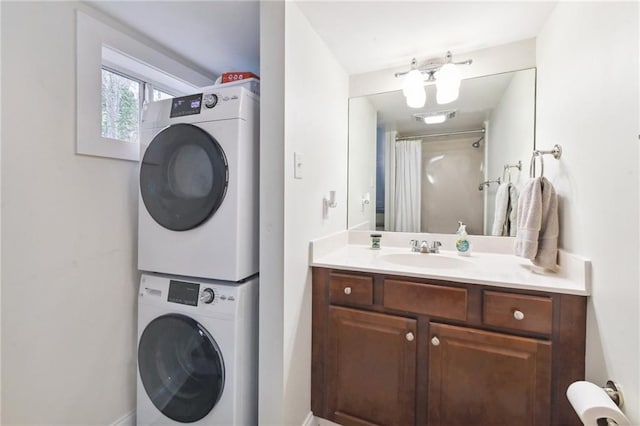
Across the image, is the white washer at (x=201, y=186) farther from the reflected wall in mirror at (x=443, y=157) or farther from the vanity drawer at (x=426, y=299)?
the reflected wall in mirror at (x=443, y=157)

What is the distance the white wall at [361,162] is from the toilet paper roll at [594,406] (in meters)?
1.34

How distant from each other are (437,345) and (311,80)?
4.79ft

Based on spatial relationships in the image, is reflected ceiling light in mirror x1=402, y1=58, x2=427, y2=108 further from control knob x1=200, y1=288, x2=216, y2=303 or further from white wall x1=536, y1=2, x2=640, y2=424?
control knob x1=200, y1=288, x2=216, y2=303

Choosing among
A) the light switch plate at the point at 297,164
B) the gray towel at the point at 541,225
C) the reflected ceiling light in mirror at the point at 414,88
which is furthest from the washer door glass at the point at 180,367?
the reflected ceiling light in mirror at the point at 414,88

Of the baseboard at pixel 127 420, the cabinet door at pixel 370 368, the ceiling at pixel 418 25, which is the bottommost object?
the baseboard at pixel 127 420

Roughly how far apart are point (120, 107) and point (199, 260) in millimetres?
1067

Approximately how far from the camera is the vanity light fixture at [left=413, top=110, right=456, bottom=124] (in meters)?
1.79

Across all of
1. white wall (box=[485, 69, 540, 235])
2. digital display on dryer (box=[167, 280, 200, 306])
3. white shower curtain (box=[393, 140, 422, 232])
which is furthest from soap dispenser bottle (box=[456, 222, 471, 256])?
digital display on dryer (box=[167, 280, 200, 306])

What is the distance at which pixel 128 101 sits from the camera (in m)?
1.61

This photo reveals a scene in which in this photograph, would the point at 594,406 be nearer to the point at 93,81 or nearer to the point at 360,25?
the point at 360,25

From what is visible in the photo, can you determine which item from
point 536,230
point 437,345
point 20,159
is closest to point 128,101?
point 20,159

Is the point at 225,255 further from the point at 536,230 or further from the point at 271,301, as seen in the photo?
the point at 536,230

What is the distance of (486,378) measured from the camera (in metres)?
1.13

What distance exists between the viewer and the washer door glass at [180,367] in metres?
1.22
